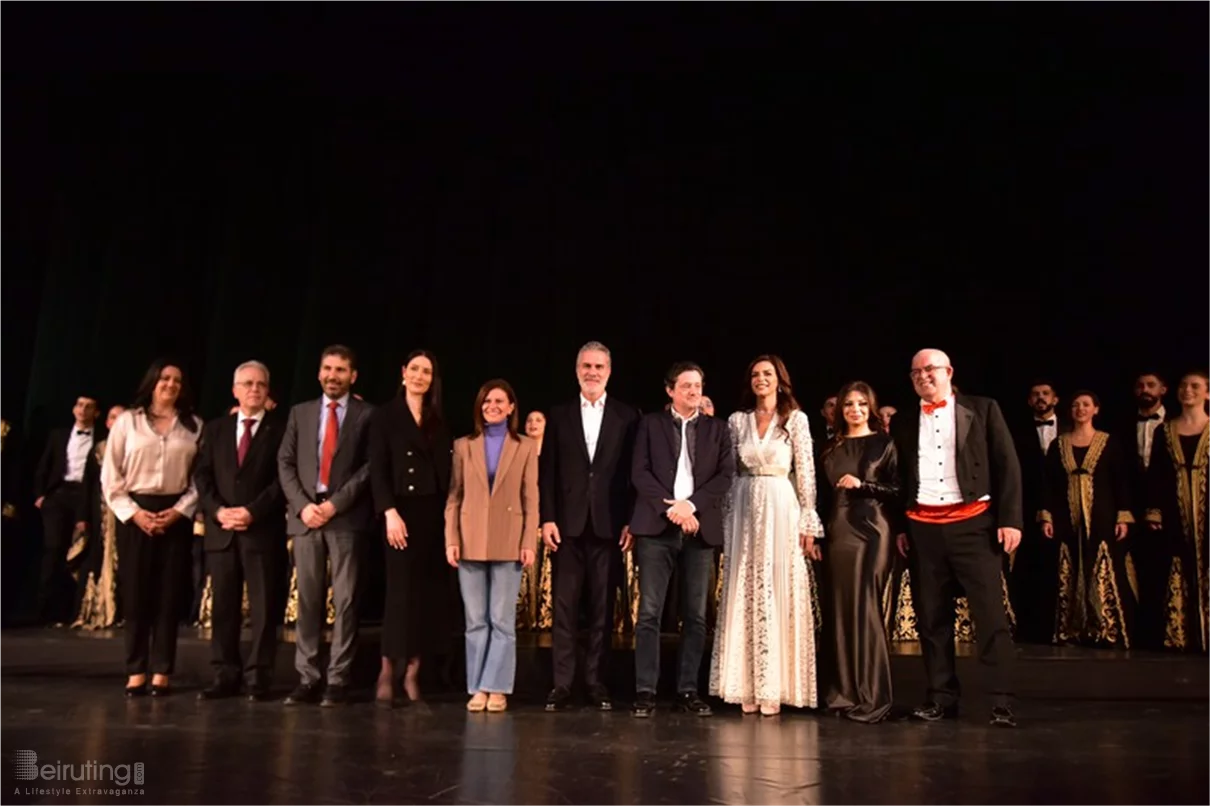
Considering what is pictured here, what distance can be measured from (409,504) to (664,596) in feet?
3.66

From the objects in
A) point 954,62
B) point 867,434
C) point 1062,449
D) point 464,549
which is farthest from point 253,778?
point 954,62

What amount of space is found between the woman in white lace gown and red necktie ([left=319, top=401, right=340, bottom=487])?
168 cm

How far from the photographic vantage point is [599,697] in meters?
3.79

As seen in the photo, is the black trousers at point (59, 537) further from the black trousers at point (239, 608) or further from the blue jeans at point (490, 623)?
the blue jeans at point (490, 623)

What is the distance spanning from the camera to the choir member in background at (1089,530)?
4.88 m

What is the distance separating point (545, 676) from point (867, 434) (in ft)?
6.04

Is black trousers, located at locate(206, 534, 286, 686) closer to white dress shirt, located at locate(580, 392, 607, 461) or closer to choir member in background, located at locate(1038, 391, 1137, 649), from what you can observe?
white dress shirt, located at locate(580, 392, 607, 461)

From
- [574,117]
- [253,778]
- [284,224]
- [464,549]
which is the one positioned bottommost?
[253,778]

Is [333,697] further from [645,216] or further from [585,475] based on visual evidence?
[645,216]

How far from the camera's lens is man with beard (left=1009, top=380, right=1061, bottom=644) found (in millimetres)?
5399

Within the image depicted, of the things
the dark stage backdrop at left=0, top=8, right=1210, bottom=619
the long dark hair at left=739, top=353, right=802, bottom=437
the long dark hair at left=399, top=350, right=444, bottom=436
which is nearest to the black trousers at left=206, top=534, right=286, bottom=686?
the long dark hair at left=399, top=350, right=444, bottom=436

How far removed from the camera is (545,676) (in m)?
4.30

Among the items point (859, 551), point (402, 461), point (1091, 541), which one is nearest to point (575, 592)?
point (402, 461)

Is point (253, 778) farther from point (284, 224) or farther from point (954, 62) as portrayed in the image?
point (954, 62)
